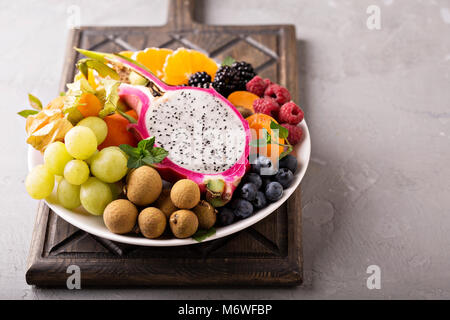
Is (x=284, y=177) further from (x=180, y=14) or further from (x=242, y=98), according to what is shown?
(x=180, y=14)

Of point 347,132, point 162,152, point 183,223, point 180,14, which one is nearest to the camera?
point 183,223

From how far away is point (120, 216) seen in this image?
3.60 feet

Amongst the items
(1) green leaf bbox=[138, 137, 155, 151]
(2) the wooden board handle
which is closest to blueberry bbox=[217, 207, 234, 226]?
(1) green leaf bbox=[138, 137, 155, 151]

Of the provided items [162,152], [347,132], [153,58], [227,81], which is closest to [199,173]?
[162,152]

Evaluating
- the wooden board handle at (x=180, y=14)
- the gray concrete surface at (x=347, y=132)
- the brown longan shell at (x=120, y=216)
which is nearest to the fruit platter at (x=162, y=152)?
the brown longan shell at (x=120, y=216)

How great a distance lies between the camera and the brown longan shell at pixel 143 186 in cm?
111

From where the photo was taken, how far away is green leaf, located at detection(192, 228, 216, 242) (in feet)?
3.68

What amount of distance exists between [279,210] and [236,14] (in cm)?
91

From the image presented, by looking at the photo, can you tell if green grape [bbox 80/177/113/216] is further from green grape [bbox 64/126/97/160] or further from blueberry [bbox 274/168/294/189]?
blueberry [bbox 274/168/294/189]

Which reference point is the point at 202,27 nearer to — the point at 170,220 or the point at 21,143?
the point at 21,143

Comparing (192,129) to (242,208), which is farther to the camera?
(192,129)

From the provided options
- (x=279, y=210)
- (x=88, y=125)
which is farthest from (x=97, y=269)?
(x=279, y=210)

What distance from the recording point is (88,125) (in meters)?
1.20

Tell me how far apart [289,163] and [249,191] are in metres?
0.14
